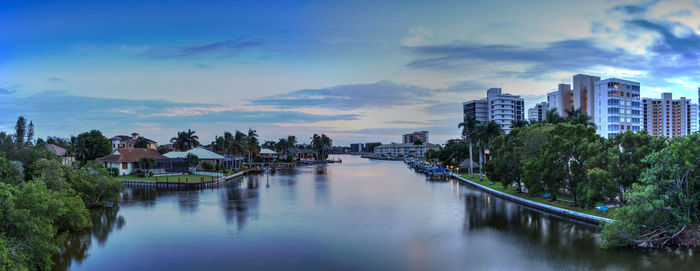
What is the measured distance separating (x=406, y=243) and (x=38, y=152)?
3169cm

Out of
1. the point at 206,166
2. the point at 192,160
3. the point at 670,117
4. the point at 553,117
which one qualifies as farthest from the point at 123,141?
the point at 670,117

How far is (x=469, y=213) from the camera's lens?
3450 cm

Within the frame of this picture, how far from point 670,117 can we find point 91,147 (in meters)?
185

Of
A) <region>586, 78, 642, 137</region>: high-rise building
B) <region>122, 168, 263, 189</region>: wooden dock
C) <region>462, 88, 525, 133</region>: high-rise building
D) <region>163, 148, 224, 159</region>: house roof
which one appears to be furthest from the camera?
<region>462, 88, 525, 133</region>: high-rise building

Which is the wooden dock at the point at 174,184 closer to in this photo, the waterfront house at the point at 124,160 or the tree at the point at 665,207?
the waterfront house at the point at 124,160

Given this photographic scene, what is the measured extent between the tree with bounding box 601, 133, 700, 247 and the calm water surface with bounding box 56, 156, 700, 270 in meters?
1.00

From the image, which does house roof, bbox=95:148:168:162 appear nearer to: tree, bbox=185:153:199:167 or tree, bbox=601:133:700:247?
tree, bbox=185:153:199:167

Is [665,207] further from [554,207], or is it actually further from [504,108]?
[504,108]

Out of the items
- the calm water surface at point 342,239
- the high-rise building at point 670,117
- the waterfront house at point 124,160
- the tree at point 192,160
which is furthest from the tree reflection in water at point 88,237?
the high-rise building at point 670,117

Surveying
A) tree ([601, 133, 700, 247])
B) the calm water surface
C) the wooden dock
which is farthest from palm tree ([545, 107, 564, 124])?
the wooden dock

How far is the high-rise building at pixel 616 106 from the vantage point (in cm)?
8456

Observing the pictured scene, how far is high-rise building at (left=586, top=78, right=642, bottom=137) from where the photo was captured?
84.6m

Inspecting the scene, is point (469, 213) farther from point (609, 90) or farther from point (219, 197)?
point (609, 90)

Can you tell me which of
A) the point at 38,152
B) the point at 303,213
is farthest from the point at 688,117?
the point at 38,152
